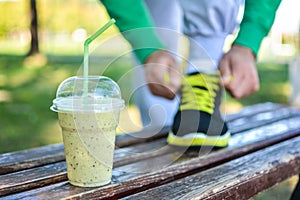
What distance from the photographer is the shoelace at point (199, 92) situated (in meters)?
1.29

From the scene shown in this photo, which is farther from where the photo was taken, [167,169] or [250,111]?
[250,111]

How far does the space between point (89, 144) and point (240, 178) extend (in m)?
0.33

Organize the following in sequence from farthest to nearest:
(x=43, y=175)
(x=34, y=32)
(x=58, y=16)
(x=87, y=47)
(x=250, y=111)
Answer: (x=58, y=16)
(x=34, y=32)
(x=250, y=111)
(x=43, y=175)
(x=87, y=47)

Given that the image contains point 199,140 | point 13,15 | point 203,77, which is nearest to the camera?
point 199,140

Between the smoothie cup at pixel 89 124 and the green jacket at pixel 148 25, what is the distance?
342mm

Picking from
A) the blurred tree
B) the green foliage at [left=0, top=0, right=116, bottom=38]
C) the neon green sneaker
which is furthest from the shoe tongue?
the green foliage at [left=0, top=0, right=116, bottom=38]

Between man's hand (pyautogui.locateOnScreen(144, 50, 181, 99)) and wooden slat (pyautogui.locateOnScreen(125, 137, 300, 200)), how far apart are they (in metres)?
0.24

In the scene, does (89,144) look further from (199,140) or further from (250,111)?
(250,111)

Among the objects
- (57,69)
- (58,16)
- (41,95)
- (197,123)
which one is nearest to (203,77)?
(197,123)

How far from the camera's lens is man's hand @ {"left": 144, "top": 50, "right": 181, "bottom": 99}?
1.25 meters

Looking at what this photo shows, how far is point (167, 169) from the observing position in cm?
107

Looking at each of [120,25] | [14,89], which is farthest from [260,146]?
[14,89]

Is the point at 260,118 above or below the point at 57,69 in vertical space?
above

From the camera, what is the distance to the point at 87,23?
10.4 metres
